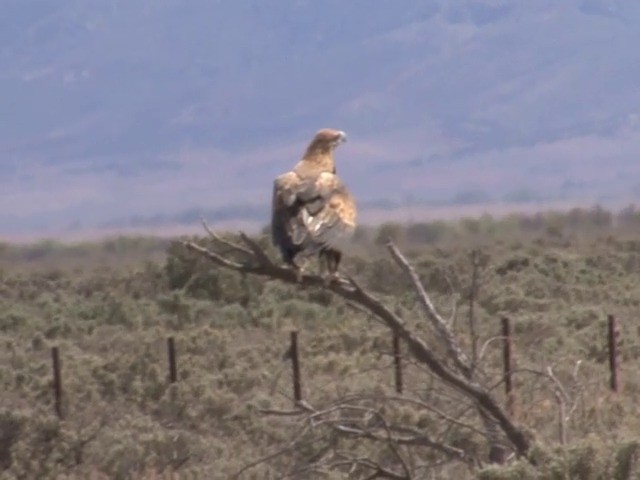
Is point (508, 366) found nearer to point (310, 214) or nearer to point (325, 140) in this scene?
point (325, 140)

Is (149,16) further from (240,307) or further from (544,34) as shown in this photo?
(240,307)

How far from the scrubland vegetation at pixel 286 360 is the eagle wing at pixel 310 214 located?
1.87 ft

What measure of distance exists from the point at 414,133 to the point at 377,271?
102346mm

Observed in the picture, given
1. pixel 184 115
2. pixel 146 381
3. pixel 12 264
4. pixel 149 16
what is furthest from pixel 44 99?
pixel 146 381

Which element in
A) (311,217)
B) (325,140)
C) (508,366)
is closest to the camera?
(311,217)

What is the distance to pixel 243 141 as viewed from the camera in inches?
5236

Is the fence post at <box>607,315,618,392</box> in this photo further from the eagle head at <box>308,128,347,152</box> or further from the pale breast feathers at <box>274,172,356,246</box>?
the pale breast feathers at <box>274,172,356,246</box>

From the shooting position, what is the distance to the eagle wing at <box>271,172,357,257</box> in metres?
9.50

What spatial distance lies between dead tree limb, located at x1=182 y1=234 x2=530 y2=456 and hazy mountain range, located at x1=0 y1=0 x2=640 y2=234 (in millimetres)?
56703

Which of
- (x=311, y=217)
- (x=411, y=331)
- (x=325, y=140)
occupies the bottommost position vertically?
(x=411, y=331)

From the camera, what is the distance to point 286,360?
21312mm

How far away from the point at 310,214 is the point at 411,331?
4.77 feet

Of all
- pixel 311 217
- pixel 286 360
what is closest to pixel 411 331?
pixel 311 217

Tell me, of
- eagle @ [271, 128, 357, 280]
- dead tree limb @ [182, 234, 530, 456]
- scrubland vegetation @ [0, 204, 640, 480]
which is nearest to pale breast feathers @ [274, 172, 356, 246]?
eagle @ [271, 128, 357, 280]
